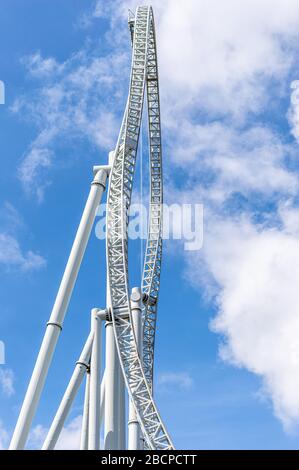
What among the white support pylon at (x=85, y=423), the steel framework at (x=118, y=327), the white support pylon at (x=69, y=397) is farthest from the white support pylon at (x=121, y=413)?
the white support pylon at (x=69, y=397)

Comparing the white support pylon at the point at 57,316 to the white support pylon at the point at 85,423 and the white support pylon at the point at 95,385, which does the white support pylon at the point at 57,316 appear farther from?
the white support pylon at the point at 85,423

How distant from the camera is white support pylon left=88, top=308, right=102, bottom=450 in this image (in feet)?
96.3

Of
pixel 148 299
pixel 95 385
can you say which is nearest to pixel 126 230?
pixel 148 299

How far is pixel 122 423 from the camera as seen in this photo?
30094 millimetres

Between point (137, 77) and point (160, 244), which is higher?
point (137, 77)

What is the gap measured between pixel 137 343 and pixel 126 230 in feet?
16.6

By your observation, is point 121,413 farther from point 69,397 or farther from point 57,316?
point 57,316

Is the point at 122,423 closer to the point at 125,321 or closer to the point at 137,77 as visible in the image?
the point at 125,321

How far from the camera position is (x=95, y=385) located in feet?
100

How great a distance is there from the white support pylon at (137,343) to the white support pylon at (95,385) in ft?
4.44

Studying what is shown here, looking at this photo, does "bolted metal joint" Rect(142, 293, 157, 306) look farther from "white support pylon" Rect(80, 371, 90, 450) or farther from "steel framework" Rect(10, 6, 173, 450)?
"white support pylon" Rect(80, 371, 90, 450)
